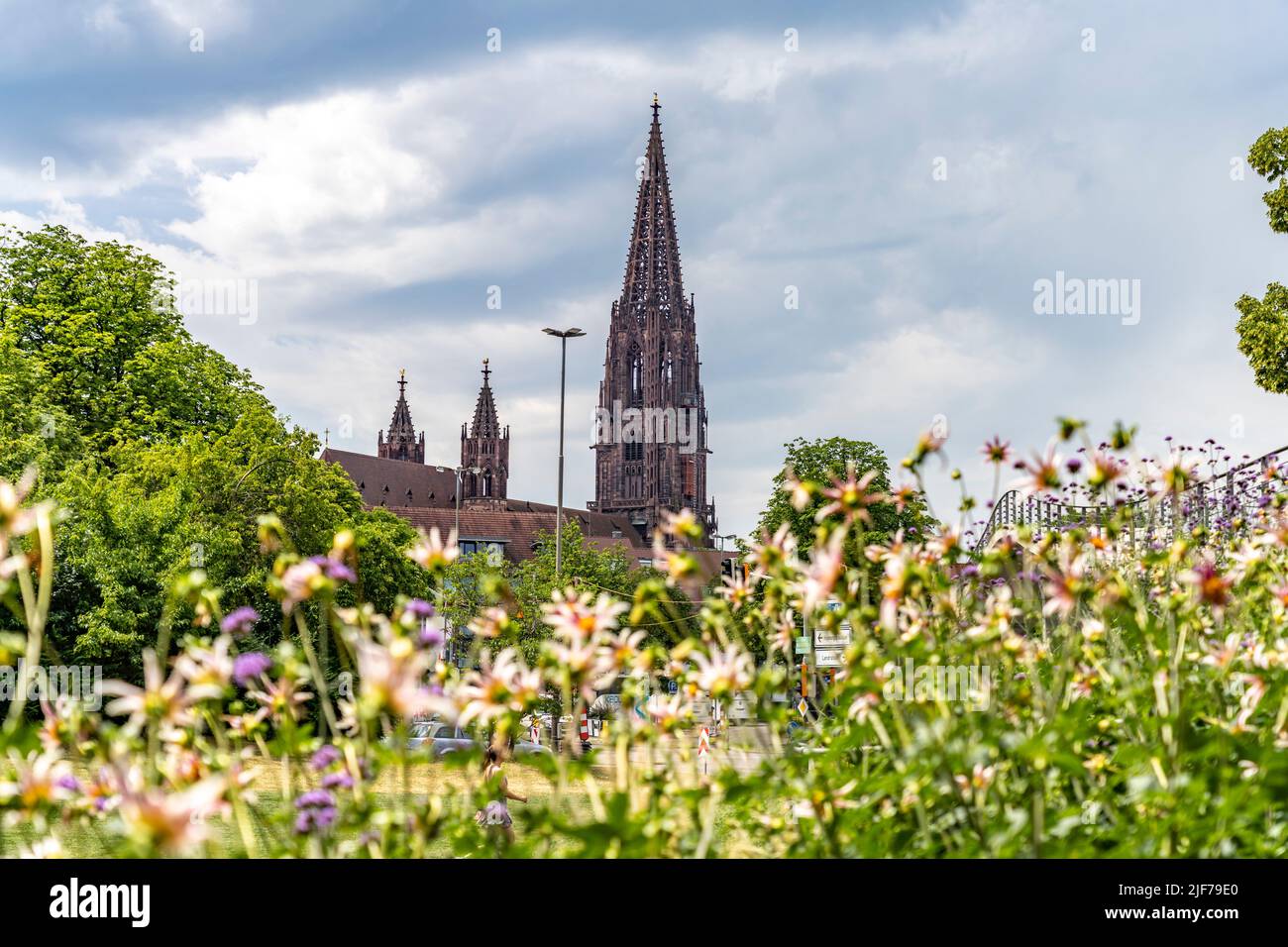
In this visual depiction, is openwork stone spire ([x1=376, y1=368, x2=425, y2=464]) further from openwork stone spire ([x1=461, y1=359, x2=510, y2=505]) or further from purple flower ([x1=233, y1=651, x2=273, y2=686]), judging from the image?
purple flower ([x1=233, y1=651, x2=273, y2=686])

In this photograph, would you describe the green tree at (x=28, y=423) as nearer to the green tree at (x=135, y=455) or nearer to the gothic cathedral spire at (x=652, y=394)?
the green tree at (x=135, y=455)

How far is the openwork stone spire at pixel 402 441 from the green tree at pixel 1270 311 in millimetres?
103533

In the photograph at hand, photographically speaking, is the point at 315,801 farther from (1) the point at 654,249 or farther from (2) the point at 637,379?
(1) the point at 654,249

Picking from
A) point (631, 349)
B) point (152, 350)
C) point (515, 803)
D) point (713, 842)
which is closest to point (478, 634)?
Answer: point (713, 842)

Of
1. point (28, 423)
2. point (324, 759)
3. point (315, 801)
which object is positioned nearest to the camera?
point (315, 801)

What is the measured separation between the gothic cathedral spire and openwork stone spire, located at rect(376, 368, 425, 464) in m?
18.2

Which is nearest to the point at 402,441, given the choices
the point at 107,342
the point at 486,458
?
the point at 486,458

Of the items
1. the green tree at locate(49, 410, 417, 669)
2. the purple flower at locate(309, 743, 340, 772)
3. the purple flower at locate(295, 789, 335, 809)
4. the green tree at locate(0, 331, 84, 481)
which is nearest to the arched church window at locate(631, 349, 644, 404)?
the green tree at locate(49, 410, 417, 669)

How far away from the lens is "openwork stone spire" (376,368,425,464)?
395 feet

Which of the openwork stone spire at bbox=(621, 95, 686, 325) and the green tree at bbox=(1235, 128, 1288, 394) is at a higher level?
the openwork stone spire at bbox=(621, 95, 686, 325)

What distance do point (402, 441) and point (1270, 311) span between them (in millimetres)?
105425

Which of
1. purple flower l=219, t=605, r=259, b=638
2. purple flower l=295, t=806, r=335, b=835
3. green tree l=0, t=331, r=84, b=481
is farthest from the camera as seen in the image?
green tree l=0, t=331, r=84, b=481

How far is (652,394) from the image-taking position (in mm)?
112250

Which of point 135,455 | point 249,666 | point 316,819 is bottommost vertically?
point 316,819
